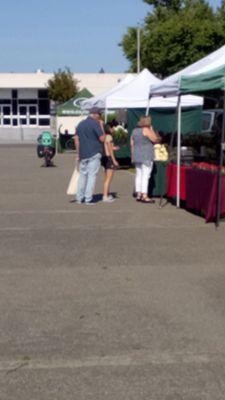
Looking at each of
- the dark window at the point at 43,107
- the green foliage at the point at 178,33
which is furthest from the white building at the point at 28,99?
the green foliage at the point at 178,33

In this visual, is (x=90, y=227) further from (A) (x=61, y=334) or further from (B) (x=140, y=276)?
(A) (x=61, y=334)

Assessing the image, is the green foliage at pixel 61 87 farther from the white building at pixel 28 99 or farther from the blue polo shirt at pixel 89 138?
the blue polo shirt at pixel 89 138

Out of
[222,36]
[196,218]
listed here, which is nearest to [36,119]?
[222,36]

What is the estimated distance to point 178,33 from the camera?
39250 millimetres

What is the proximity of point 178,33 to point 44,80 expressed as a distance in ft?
87.5

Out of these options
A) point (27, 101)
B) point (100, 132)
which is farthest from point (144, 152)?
point (27, 101)

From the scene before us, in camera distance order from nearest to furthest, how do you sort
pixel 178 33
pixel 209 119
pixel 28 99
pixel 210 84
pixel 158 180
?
pixel 210 84, pixel 158 180, pixel 209 119, pixel 178 33, pixel 28 99

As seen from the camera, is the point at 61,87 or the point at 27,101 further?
the point at 27,101

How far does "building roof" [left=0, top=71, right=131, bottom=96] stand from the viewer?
63.6 meters

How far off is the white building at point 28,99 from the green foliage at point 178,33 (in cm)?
2066

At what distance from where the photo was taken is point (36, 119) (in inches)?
2581

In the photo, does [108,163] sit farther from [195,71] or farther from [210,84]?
[210,84]

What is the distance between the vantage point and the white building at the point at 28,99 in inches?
2506

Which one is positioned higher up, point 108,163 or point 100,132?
point 100,132
